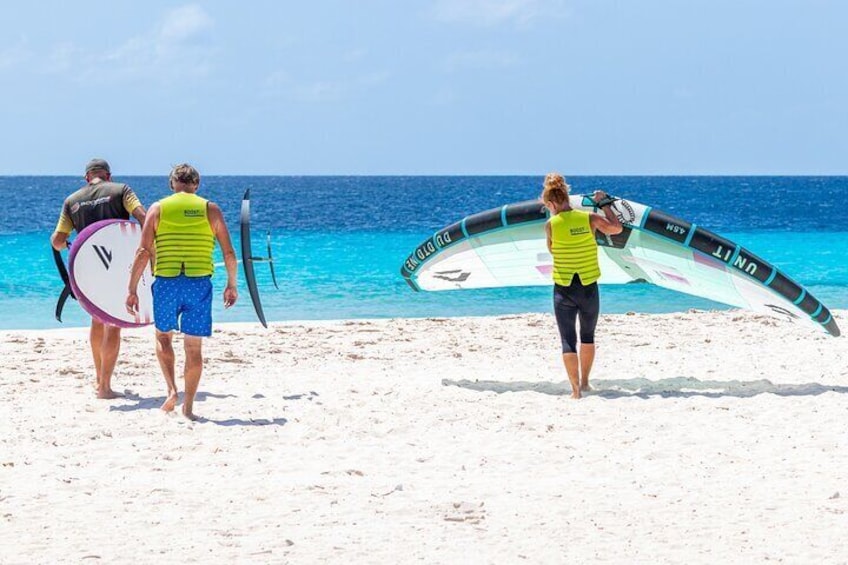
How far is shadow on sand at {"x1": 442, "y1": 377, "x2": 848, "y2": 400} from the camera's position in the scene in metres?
7.02

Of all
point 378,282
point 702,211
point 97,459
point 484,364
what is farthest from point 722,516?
point 702,211

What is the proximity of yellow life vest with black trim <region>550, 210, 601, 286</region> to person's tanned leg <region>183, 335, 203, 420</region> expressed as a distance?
2346 millimetres

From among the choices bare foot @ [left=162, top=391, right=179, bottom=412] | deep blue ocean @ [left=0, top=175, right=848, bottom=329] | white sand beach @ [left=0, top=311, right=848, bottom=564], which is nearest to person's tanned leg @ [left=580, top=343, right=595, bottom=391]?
white sand beach @ [left=0, top=311, right=848, bottom=564]

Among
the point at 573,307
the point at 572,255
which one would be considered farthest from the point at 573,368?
the point at 572,255

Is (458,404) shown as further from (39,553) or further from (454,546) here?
(39,553)

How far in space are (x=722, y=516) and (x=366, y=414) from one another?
2.58 metres

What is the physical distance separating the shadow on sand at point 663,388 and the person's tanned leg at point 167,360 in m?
2.06

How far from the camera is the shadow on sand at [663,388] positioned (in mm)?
7016

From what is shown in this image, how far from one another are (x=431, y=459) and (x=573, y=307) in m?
1.73

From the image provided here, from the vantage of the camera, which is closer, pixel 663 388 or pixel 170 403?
pixel 170 403

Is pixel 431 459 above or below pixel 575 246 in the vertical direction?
below

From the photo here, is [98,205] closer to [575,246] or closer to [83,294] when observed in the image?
[83,294]

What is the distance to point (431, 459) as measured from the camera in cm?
541

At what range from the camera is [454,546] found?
4.09m
